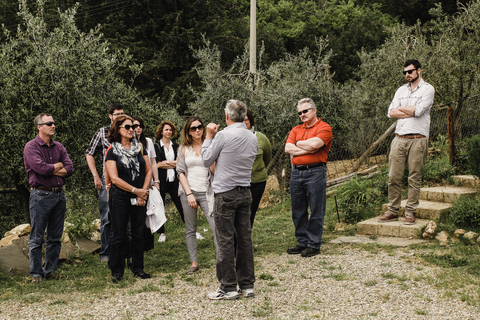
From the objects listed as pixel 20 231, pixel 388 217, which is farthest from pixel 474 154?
pixel 20 231

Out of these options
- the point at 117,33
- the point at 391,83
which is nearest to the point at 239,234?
the point at 391,83

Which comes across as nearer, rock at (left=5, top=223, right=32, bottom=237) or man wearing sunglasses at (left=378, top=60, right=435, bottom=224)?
man wearing sunglasses at (left=378, top=60, right=435, bottom=224)

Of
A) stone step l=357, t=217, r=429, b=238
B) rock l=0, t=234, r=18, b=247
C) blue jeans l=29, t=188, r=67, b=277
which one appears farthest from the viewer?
rock l=0, t=234, r=18, b=247

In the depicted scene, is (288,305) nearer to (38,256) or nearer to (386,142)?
(38,256)

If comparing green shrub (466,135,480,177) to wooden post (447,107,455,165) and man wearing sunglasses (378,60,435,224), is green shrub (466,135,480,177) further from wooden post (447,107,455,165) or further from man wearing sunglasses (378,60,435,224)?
man wearing sunglasses (378,60,435,224)

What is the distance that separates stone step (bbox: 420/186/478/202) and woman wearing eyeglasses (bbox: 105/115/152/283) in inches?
186

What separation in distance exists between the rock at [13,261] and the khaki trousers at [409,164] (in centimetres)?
512

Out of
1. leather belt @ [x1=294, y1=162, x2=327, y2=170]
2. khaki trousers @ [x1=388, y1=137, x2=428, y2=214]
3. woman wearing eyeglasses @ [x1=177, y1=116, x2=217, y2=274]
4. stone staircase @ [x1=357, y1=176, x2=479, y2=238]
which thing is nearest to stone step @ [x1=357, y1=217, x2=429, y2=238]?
stone staircase @ [x1=357, y1=176, x2=479, y2=238]

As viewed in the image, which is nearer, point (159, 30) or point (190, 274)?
point (190, 274)

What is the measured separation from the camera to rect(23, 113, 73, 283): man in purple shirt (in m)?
5.56

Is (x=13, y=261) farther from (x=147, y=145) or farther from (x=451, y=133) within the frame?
(x=451, y=133)

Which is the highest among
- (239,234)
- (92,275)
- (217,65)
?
(217,65)

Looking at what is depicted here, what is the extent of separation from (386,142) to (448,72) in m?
2.33

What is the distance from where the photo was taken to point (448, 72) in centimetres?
1098
